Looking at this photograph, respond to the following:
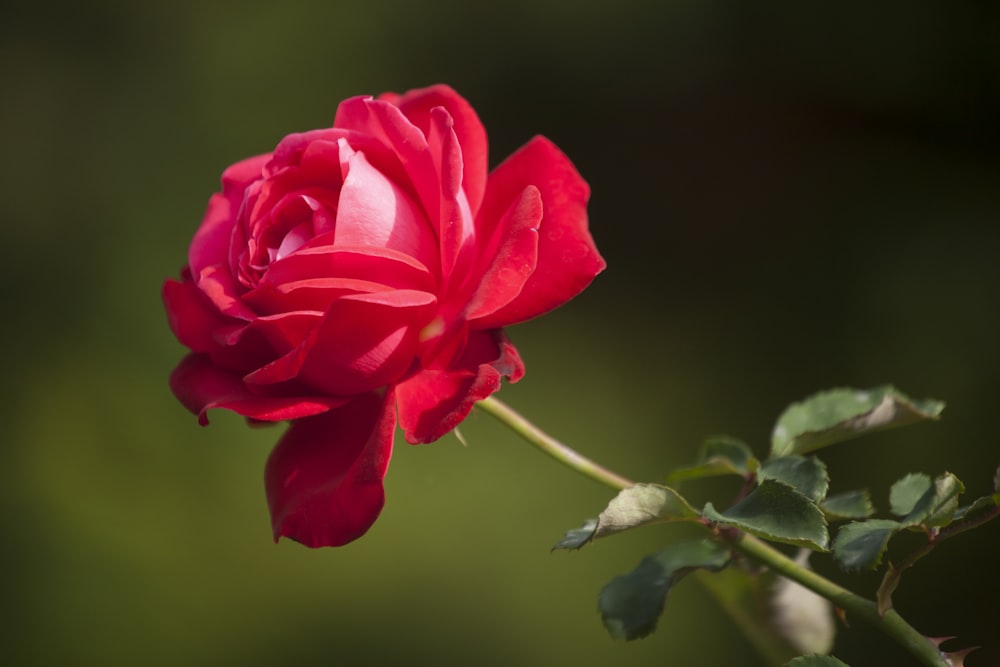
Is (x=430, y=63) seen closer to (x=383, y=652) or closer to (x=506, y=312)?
(x=383, y=652)

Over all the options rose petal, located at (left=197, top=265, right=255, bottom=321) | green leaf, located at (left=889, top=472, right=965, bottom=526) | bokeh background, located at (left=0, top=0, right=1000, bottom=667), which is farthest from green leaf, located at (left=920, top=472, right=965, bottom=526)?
bokeh background, located at (left=0, top=0, right=1000, bottom=667)

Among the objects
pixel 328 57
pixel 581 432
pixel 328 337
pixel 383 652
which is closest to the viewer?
pixel 328 337

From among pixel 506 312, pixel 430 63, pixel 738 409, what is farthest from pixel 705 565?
pixel 430 63

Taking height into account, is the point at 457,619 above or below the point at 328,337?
below

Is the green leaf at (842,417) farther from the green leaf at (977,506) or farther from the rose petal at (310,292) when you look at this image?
the rose petal at (310,292)

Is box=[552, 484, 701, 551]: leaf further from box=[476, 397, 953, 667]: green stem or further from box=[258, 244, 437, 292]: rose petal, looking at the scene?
box=[258, 244, 437, 292]: rose petal

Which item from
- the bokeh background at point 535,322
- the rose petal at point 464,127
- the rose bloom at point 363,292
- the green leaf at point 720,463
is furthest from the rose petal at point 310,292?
the bokeh background at point 535,322
